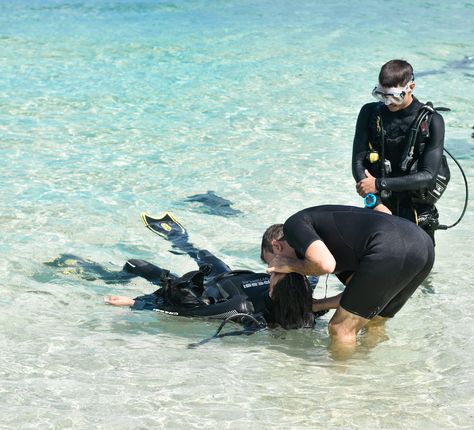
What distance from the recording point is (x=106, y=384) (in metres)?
4.49

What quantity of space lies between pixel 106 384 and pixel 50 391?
290 mm

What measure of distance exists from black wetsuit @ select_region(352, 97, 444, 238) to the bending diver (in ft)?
2.94

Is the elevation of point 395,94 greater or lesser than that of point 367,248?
greater

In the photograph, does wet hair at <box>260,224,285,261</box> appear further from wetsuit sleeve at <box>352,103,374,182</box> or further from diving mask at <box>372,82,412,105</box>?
diving mask at <box>372,82,412,105</box>

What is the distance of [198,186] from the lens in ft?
28.1

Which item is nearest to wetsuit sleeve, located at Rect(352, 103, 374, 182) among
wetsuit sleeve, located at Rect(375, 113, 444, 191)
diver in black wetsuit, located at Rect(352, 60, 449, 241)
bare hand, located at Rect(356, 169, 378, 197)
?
diver in black wetsuit, located at Rect(352, 60, 449, 241)

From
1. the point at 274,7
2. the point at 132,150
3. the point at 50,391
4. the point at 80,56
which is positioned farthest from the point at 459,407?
the point at 274,7

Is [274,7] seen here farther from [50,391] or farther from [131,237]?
[50,391]

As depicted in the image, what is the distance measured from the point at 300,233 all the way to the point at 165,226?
8.69 feet

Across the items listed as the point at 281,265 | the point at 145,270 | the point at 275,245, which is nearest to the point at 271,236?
the point at 275,245

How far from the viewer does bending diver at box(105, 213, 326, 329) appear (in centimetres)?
491

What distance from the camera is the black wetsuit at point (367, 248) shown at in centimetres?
448

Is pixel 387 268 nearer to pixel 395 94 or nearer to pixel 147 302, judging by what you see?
pixel 395 94

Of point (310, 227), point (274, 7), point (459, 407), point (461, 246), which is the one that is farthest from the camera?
point (274, 7)
